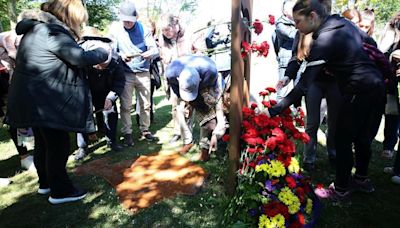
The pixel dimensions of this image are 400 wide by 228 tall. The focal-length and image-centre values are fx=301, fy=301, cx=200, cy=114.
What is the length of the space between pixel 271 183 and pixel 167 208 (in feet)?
3.70

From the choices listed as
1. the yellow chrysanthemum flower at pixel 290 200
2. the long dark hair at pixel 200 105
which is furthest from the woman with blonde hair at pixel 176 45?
the yellow chrysanthemum flower at pixel 290 200

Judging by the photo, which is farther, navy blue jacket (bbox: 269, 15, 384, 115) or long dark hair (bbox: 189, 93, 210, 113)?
long dark hair (bbox: 189, 93, 210, 113)

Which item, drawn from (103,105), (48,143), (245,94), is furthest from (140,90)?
(245,94)

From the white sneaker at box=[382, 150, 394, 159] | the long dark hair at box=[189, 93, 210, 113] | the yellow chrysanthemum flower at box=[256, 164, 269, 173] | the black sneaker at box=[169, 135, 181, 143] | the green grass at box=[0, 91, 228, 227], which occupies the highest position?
the long dark hair at box=[189, 93, 210, 113]

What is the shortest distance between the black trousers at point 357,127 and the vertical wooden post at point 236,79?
0.87 metres

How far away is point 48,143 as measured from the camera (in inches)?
106

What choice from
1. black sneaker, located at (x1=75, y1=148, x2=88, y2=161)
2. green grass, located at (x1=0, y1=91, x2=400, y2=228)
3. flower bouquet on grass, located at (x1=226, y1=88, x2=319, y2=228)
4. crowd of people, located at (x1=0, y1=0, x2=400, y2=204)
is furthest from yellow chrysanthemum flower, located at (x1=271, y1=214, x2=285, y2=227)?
black sneaker, located at (x1=75, y1=148, x2=88, y2=161)

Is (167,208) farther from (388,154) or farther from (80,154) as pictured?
(388,154)

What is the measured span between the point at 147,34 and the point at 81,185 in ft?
7.76

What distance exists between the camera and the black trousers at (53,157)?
106 inches

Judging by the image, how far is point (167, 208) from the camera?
2830 mm

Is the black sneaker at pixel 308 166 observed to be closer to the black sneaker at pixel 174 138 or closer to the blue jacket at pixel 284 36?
the blue jacket at pixel 284 36

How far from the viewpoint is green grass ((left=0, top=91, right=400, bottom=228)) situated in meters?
2.61

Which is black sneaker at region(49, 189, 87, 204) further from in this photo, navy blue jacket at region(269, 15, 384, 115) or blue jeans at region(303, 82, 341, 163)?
blue jeans at region(303, 82, 341, 163)
